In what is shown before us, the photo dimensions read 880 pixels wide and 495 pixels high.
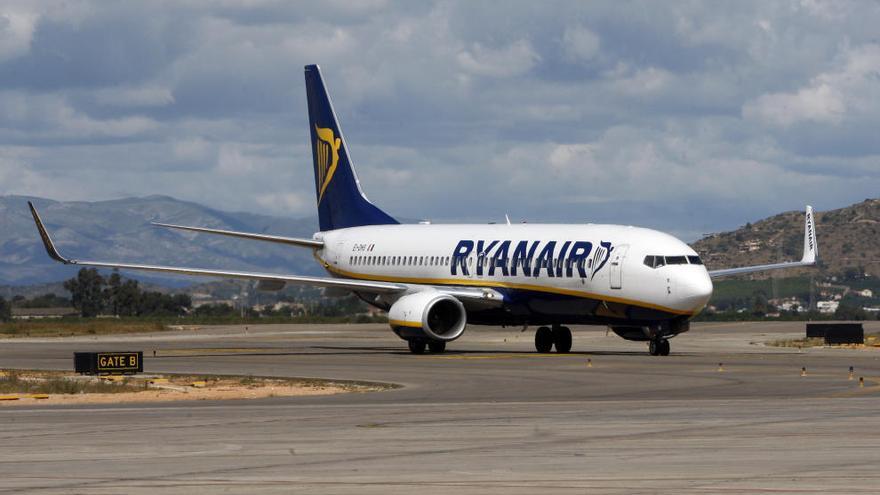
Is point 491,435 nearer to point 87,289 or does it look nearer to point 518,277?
point 518,277

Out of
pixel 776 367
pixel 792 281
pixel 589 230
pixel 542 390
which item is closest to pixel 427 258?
pixel 589 230

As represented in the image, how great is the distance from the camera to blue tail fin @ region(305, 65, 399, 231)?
64.9 metres

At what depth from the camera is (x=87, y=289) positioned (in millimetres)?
167000

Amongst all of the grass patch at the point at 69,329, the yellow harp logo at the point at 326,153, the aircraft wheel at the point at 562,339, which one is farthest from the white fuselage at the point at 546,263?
the grass patch at the point at 69,329

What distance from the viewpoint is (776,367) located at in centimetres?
4219

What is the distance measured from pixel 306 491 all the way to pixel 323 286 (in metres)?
39.5

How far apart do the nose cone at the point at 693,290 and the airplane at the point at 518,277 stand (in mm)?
30

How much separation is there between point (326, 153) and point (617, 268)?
19.8 m

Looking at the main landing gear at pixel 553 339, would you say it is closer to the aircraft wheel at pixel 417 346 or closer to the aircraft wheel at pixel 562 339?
the aircraft wheel at pixel 562 339

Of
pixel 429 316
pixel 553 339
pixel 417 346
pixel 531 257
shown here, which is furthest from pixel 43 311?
pixel 531 257

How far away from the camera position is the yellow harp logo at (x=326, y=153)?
65250 millimetres

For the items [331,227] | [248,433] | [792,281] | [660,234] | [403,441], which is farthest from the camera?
[792,281]

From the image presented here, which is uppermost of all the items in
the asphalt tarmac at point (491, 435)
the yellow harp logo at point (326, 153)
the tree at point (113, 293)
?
the yellow harp logo at point (326, 153)

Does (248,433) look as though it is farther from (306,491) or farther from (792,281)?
(792,281)
